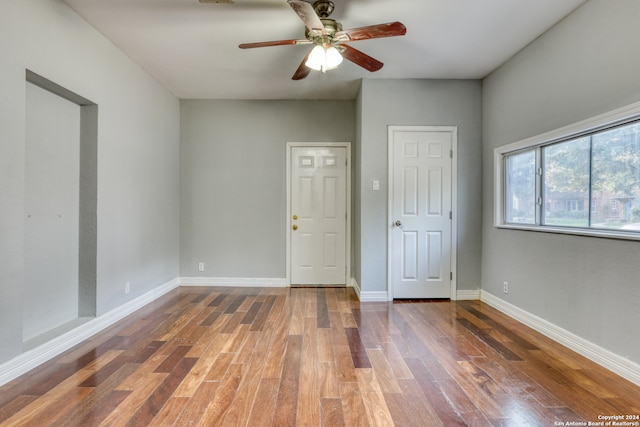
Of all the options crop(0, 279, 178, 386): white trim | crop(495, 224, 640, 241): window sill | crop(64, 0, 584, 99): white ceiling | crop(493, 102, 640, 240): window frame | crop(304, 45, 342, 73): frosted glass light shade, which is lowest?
crop(0, 279, 178, 386): white trim

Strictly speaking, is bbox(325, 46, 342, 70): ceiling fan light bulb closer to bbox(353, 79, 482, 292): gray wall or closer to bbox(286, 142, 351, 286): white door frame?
bbox(353, 79, 482, 292): gray wall

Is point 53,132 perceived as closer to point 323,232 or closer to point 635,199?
point 323,232

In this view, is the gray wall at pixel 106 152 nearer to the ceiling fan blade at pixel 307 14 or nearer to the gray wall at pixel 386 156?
the ceiling fan blade at pixel 307 14

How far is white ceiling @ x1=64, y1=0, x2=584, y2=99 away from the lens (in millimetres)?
2420

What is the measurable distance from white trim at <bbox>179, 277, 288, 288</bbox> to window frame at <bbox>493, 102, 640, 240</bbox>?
2913 mm

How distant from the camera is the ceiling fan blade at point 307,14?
1863mm

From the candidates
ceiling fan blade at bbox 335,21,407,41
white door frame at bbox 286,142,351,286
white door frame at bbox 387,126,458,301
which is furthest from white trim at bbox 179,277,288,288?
ceiling fan blade at bbox 335,21,407,41

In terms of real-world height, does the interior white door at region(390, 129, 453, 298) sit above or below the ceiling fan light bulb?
below

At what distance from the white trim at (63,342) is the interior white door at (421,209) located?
9.69 ft

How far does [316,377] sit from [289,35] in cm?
284

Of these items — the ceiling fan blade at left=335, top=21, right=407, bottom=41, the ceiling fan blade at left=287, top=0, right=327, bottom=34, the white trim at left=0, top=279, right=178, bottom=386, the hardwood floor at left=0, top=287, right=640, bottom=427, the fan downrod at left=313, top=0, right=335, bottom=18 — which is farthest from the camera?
the fan downrod at left=313, top=0, right=335, bottom=18

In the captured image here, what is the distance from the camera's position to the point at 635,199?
205 centimetres

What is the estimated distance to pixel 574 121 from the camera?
245 centimetres

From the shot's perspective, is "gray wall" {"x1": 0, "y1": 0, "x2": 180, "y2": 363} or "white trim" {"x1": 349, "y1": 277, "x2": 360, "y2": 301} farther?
"white trim" {"x1": 349, "y1": 277, "x2": 360, "y2": 301}
